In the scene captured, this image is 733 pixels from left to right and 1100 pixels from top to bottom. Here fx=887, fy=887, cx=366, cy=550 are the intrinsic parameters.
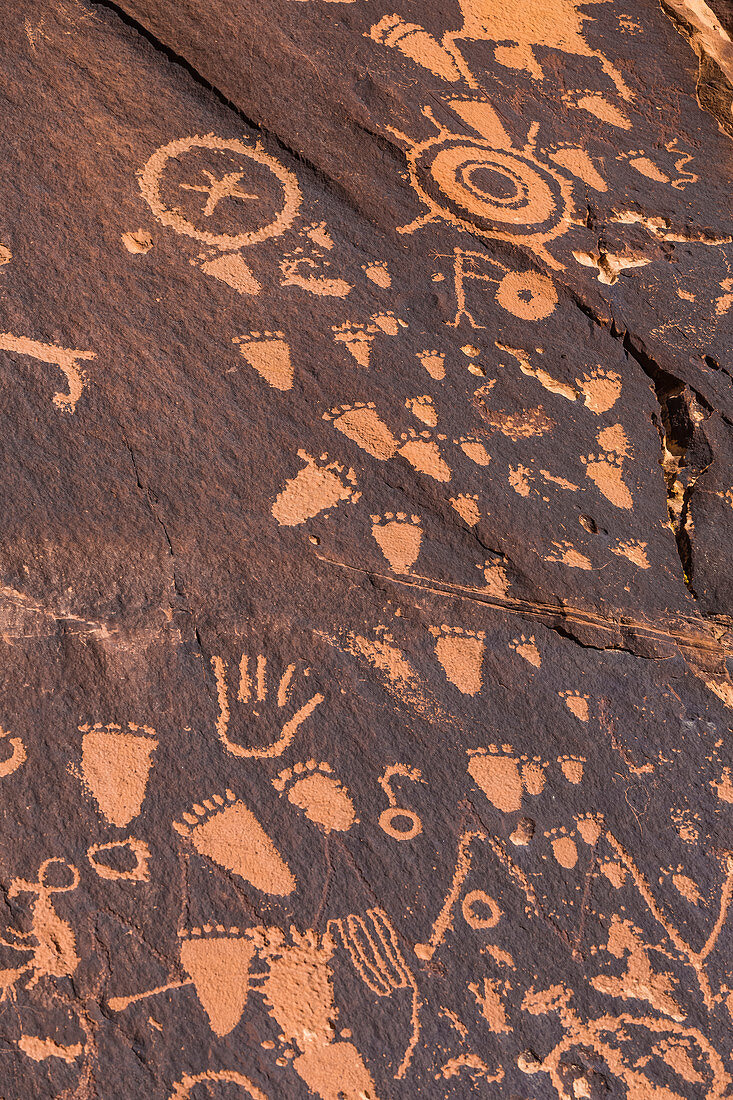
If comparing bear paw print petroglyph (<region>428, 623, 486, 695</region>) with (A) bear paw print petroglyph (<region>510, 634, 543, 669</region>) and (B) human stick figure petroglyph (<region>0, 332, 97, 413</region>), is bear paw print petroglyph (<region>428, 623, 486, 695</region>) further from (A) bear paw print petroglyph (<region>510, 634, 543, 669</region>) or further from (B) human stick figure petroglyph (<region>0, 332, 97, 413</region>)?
(B) human stick figure petroglyph (<region>0, 332, 97, 413</region>)

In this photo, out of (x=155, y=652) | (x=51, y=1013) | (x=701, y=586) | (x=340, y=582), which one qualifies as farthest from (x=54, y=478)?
(x=701, y=586)

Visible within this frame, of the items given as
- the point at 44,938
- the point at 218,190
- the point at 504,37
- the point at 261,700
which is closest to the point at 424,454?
the point at 261,700

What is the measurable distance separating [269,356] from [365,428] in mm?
145

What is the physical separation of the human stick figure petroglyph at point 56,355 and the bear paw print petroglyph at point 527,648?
55 cm

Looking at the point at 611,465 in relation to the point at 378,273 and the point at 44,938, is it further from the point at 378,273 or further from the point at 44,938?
the point at 44,938

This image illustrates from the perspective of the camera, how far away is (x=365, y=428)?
1.04m

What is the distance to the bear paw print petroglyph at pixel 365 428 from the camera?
3.36 ft

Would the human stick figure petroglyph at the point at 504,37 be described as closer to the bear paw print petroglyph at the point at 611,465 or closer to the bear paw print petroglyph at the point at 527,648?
the bear paw print petroglyph at the point at 611,465

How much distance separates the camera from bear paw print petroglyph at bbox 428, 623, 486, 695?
3.03 feet

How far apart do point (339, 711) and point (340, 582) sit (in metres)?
0.14

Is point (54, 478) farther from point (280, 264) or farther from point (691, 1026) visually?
point (691, 1026)

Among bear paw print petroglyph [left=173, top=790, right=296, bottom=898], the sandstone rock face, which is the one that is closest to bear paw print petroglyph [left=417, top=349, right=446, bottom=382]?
the sandstone rock face

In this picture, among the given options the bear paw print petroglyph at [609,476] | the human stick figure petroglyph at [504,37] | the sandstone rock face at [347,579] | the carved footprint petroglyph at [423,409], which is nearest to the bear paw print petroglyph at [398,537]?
the sandstone rock face at [347,579]

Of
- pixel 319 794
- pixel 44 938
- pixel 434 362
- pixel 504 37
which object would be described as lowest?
pixel 44 938
